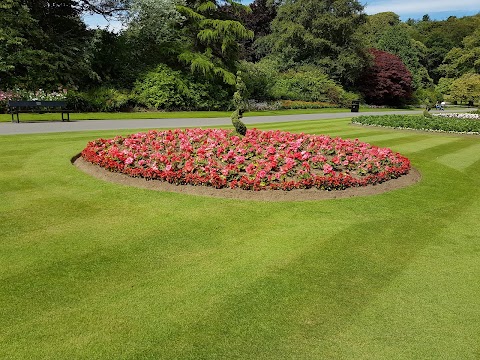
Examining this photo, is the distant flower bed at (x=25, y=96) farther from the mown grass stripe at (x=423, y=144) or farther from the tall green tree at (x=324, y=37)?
the tall green tree at (x=324, y=37)

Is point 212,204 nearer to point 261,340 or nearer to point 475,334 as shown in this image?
point 261,340

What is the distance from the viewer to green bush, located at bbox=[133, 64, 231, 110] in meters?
29.8

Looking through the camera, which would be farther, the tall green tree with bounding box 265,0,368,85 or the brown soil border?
the tall green tree with bounding box 265,0,368,85

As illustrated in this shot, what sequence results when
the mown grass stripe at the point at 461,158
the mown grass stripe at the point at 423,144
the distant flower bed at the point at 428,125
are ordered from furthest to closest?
the distant flower bed at the point at 428,125 < the mown grass stripe at the point at 423,144 < the mown grass stripe at the point at 461,158

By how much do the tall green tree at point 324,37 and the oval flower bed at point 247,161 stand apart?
41496 millimetres

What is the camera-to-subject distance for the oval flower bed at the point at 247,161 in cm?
825

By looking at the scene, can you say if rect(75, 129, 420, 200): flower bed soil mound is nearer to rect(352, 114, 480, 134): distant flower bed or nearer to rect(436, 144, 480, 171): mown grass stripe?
rect(436, 144, 480, 171): mown grass stripe

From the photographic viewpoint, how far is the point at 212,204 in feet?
24.1

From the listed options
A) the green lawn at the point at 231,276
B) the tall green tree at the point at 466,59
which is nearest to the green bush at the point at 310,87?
the tall green tree at the point at 466,59

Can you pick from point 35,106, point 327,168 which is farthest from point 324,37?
point 327,168

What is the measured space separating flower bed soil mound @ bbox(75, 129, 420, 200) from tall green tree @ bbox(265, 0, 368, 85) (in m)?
41.5

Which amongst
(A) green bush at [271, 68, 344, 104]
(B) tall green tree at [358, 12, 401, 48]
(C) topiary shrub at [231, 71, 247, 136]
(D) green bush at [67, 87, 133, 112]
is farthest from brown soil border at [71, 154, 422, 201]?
(B) tall green tree at [358, 12, 401, 48]

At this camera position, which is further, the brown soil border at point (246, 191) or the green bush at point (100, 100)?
the green bush at point (100, 100)

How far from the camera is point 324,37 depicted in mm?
50500
